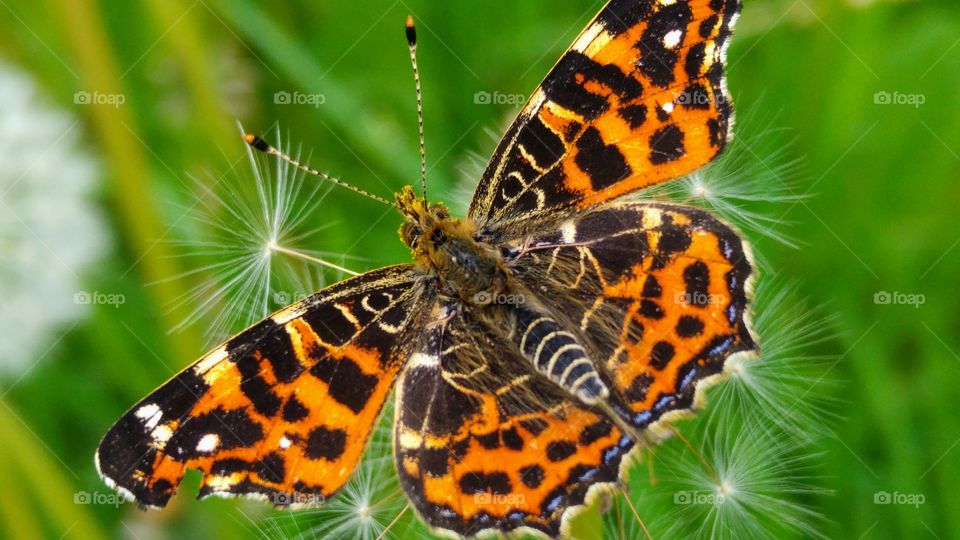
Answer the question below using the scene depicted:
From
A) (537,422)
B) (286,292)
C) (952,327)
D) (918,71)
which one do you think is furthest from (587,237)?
(918,71)

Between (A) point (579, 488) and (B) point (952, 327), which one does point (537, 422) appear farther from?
(B) point (952, 327)

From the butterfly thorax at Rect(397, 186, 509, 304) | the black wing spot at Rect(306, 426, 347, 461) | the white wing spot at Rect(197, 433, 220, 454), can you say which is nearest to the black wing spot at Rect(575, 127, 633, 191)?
the butterfly thorax at Rect(397, 186, 509, 304)

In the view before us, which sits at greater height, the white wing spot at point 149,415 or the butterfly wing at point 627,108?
the butterfly wing at point 627,108

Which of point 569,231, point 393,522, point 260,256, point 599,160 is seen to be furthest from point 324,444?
point 599,160

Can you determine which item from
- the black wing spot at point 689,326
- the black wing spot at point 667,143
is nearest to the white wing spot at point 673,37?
the black wing spot at point 667,143

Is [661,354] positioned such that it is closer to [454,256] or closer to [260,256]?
[454,256]

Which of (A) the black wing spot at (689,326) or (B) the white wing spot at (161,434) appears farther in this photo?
(A) the black wing spot at (689,326)

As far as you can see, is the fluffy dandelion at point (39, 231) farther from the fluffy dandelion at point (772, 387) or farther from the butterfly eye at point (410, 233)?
the fluffy dandelion at point (772, 387)
